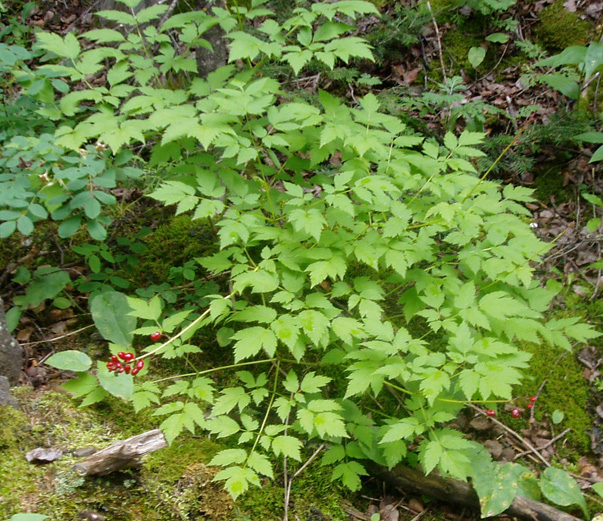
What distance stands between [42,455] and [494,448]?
2.22 m

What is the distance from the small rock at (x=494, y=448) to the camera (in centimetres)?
261

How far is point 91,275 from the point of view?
2.87m

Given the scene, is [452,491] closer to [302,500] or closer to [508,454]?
[508,454]

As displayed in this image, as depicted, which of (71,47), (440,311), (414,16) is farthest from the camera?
(414,16)

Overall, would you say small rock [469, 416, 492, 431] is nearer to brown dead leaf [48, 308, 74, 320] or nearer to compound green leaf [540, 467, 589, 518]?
compound green leaf [540, 467, 589, 518]

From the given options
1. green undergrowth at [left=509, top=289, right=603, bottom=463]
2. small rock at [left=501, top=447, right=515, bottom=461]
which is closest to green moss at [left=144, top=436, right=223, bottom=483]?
small rock at [left=501, top=447, right=515, bottom=461]

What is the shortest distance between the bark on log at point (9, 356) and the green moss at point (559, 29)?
491 centimetres

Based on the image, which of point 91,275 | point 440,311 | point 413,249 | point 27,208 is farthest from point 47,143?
point 440,311

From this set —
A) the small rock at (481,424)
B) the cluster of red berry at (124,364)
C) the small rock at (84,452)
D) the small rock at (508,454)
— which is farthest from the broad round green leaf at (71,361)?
the small rock at (508,454)

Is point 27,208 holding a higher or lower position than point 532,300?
higher

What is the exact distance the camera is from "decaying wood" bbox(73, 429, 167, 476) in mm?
1948

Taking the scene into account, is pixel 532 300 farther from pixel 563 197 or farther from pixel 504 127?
pixel 504 127

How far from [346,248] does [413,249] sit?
0.32m

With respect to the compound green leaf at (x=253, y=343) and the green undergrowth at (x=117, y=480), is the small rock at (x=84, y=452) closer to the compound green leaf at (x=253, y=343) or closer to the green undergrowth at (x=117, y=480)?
the green undergrowth at (x=117, y=480)
